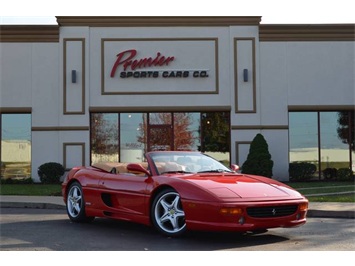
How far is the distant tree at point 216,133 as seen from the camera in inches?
851

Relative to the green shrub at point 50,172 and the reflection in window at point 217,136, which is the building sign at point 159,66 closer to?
the reflection in window at point 217,136

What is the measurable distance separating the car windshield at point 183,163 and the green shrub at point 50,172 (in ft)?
41.5

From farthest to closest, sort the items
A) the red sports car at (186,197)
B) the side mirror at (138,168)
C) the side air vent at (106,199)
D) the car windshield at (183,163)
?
the side air vent at (106,199), the car windshield at (183,163), the side mirror at (138,168), the red sports car at (186,197)

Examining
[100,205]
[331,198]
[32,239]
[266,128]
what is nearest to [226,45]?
[266,128]

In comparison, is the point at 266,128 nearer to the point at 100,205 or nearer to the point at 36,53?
the point at 36,53

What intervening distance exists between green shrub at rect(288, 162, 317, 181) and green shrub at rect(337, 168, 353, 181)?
3.38 ft

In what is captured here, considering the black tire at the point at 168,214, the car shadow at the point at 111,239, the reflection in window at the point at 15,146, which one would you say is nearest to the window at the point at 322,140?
the reflection in window at the point at 15,146

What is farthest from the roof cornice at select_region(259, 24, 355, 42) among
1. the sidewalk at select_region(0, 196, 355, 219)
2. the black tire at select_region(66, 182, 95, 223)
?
the black tire at select_region(66, 182, 95, 223)

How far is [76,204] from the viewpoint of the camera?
9.45 meters

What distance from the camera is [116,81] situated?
21.5 metres

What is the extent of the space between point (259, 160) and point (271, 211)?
42.7 ft

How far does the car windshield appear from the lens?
8.22m

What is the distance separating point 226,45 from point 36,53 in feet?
24.8

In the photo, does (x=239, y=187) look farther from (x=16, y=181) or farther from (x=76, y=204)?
(x=16, y=181)
